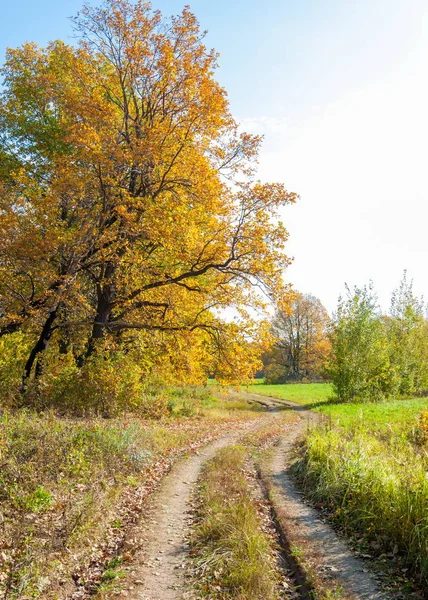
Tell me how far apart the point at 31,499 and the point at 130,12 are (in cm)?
1964

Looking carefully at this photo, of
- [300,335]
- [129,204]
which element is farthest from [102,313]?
[300,335]

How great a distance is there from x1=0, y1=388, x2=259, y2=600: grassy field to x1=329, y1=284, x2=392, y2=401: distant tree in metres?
21.1

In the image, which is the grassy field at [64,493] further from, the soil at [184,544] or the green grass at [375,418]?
the green grass at [375,418]

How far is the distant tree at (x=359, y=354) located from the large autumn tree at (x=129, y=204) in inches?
630

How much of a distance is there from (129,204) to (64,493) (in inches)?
464

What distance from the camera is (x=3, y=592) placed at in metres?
5.38

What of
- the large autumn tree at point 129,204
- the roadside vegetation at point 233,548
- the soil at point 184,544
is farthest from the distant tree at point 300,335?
the roadside vegetation at point 233,548

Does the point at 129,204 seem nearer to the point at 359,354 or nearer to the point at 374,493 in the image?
the point at 374,493

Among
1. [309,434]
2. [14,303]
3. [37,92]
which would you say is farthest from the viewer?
[37,92]

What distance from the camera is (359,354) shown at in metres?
32.5

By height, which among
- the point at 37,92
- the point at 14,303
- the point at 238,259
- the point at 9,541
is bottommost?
the point at 9,541

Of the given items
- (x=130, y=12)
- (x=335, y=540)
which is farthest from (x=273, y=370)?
(x=335, y=540)

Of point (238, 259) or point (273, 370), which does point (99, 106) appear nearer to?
point (238, 259)

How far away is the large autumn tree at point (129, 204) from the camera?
16.1m
